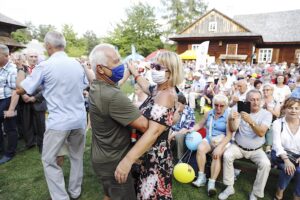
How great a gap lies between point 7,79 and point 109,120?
3.12m

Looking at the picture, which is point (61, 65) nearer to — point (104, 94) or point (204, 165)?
point (104, 94)

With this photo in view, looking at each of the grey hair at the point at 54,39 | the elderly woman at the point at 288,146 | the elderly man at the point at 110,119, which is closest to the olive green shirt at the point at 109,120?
the elderly man at the point at 110,119

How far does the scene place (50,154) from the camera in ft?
8.28

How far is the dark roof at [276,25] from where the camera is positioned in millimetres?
28547

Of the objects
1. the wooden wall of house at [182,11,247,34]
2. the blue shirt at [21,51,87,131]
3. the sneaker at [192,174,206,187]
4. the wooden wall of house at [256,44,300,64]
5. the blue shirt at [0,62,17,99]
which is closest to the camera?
the blue shirt at [21,51,87,131]

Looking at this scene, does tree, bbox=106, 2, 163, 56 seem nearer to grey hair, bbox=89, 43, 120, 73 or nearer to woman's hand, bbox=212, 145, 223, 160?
woman's hand, bbox=212, 145, 223, 160

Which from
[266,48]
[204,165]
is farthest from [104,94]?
[266,48]

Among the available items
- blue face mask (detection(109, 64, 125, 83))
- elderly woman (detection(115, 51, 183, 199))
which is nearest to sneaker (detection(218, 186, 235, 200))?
elderly woman (detection(115, 51, 183, 199))

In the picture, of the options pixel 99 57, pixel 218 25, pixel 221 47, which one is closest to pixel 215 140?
pixel 99 57

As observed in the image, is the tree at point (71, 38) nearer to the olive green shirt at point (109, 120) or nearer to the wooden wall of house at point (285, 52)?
the wooden wall of house at point (285, 52)

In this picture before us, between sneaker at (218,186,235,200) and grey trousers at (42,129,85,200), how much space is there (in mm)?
2021

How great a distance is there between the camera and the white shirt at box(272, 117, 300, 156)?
317 centimetres

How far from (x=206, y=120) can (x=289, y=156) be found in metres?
1.32

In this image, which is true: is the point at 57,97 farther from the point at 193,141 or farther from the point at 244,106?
the point at 244,106
